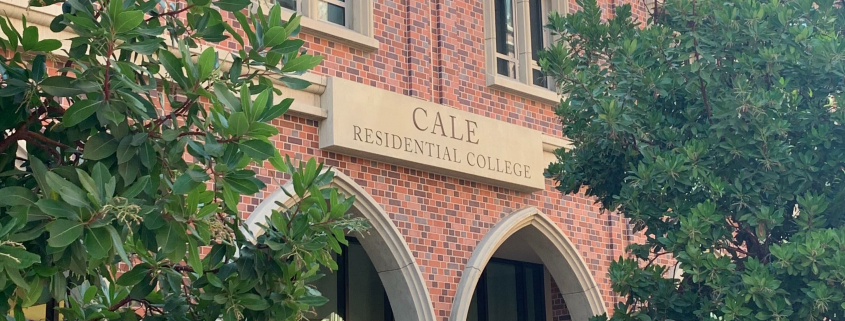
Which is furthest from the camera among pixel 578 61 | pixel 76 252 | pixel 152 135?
pixel 578 61

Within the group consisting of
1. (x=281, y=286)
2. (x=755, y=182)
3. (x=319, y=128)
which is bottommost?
(x=281, y=286)

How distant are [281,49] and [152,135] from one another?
22.6 inches

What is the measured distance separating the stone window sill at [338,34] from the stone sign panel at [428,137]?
18.7 inches

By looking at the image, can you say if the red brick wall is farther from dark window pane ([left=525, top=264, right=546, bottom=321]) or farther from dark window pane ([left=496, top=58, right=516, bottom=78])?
dark window pane ([left=525, top=264, right=546, bottom=321])

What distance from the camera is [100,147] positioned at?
11.7 ft

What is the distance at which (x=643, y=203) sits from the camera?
24.6 ft

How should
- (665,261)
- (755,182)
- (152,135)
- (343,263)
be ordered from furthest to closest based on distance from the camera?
(665,261) < (343,263) < (755,182) < (152,135)

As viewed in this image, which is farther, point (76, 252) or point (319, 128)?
point (319, 128)

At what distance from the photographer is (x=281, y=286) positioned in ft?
13.2

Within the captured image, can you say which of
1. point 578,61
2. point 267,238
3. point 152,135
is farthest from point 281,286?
point 578,61

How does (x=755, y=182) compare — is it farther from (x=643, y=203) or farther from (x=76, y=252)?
(x=76, y=252)

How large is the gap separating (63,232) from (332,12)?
745 cm

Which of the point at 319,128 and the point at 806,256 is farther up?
the point at 319,128

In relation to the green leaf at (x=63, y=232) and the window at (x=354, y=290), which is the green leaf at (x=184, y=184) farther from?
the window at (x=354, y=290)
